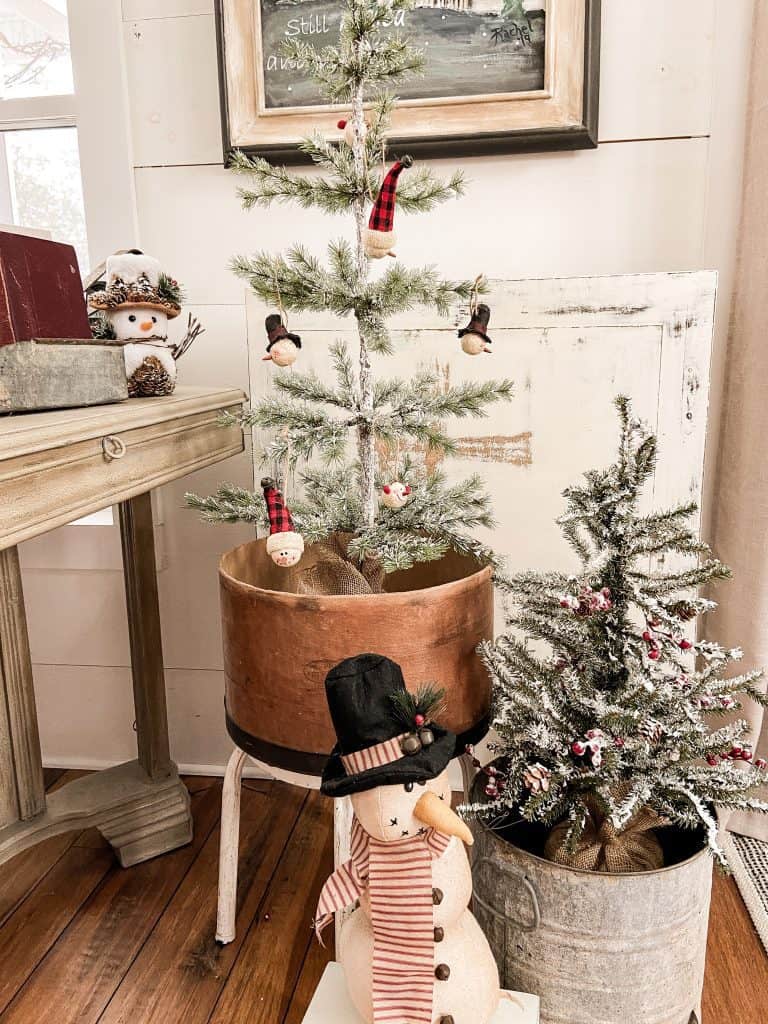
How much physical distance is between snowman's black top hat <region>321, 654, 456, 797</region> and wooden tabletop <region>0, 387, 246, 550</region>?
1.17ft

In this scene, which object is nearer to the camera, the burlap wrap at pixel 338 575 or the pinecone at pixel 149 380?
the burlap wrap at pixel 338 575

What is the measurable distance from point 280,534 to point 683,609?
50cm

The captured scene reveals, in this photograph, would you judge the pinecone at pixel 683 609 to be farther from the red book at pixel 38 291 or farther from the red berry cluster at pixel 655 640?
the red book at pixel 38 291

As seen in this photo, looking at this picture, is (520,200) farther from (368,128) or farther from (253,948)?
(253,948)

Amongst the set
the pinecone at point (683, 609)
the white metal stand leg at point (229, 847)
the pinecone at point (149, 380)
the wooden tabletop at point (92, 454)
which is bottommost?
the white metal stand leg at point (229, 847)

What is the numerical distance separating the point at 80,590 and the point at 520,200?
1206mm

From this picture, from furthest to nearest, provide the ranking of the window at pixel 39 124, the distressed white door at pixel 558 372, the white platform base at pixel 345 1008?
the window at pixel 39 124
the distressed white door at pixel 558 372
the white platform base at pixel 345 1008

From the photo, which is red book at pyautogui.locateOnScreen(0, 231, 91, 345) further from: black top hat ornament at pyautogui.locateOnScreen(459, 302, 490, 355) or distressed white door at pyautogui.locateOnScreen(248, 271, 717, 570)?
black top hat ornament at pyautogui.locateOnScreen(459, 302, 490, 355)

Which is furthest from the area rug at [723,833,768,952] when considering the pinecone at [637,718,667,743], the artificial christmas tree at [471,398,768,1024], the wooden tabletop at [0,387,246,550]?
the wooden tabletop at [0,387,246,550]

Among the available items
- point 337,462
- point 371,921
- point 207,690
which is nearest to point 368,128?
point 337,462

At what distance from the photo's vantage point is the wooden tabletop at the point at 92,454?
80cm

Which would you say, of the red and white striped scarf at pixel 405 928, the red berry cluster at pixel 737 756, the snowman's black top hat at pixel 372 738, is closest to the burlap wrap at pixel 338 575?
the snowman's black top hat at pixel 372 738

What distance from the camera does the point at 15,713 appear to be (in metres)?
1.29

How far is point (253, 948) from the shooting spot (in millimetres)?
1248
